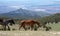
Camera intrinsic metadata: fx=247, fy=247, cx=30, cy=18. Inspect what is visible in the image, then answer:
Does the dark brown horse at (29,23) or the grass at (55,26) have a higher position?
the dark brown horse at (29,23)

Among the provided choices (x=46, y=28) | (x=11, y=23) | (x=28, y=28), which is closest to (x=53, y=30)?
(x=46, y=28)

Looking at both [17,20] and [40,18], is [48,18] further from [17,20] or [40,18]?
[17,20]

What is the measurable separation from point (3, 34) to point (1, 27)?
54.7 inches

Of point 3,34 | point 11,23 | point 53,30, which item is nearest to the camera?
point 3,34

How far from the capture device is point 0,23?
986 cm

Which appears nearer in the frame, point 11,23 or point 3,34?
point 3,34

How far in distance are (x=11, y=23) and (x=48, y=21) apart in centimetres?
153

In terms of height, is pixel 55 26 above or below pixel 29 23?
below

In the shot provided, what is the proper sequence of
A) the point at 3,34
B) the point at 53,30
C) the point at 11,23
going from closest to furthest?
the point at 3,34
the point at 53,30
the point at 11,23

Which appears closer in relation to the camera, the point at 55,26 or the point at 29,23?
the point at 29,23

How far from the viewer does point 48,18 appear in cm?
1012

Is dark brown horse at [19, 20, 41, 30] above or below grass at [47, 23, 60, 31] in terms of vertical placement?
above

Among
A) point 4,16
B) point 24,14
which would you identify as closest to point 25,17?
point 24,14

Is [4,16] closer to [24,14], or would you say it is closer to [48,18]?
[24,14]
